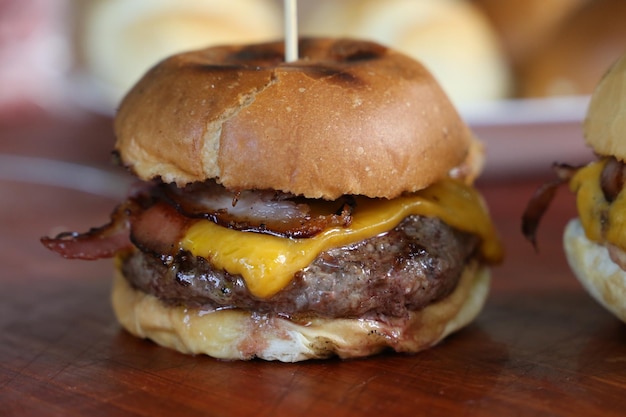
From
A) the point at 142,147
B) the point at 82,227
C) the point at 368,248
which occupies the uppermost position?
the point at 142,147

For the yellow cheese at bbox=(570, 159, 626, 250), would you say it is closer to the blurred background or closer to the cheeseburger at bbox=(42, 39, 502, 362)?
the cheeseburger at bbox=(42, 39, 502, 362)

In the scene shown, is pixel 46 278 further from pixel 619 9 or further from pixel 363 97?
pixel 619 9

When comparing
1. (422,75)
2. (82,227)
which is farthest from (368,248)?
(82,227)

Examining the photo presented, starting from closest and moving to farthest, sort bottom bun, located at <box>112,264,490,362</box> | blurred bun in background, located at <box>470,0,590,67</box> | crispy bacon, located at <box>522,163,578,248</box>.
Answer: bottom bun, located at <box>112,264,490,362</box> → crispy bacon, located at <box>522,163,578,248</box> → blurred bun in background, located at <box>470,0,590,67</box>

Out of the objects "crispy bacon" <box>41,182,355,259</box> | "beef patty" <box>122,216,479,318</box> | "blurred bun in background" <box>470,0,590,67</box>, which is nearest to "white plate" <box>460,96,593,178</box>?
"blurred bun in background" <box>470,0,590,67</box>

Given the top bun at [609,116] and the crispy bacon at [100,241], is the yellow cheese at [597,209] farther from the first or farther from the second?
the crispy bacon at [100,241]

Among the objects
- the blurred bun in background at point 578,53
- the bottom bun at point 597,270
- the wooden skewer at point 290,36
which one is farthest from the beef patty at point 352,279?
the blurred bun in background at point 578,53
